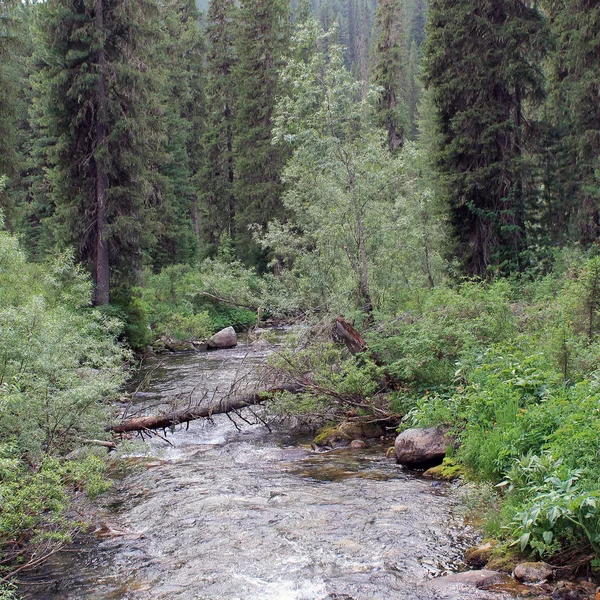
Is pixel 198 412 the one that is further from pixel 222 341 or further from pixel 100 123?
pixel 100 123

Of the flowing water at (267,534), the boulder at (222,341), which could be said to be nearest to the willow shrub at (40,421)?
the flowing water at (267,534)

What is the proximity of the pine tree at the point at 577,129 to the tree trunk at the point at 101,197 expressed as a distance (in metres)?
13.5

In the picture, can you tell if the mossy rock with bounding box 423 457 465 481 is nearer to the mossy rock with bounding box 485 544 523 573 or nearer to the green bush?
the mossy rock with bounding box 485 544 523 573

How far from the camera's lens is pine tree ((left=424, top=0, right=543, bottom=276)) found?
57.2 feet

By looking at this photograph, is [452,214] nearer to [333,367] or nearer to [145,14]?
[333,367]

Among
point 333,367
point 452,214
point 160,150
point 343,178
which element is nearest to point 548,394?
point 333,367

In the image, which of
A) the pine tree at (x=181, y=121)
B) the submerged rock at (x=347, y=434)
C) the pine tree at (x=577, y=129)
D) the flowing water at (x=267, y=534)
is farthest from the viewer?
the pine tree at (x=181, y=121)

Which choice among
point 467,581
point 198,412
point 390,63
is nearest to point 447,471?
point 467,581

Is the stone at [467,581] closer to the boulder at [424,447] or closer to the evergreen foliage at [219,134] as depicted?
the boulder at [424,447]

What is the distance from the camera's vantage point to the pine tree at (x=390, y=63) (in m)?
35.4

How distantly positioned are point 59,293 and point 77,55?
810cm

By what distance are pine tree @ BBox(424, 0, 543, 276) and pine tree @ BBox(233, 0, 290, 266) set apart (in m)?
15.1

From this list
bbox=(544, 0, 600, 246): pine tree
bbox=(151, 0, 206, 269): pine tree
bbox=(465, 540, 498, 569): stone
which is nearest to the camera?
bbox=(465, 540, 498, 569): stone

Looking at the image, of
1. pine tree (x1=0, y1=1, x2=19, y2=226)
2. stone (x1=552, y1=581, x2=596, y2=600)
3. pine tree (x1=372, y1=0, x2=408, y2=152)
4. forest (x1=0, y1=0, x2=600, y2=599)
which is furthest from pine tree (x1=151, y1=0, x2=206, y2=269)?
stone (x1=552, y1=581, x2=596, y2=600)
